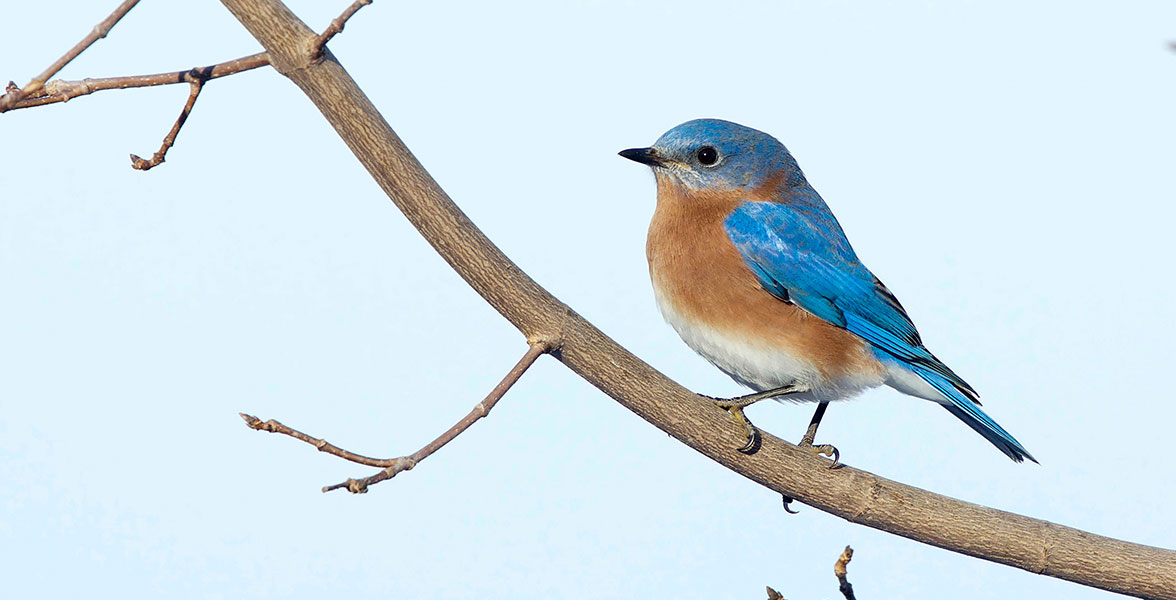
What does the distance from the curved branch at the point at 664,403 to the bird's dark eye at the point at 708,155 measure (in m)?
1.37

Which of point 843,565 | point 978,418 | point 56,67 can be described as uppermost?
point 978,418

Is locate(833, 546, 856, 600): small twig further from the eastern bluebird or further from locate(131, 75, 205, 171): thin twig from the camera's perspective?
locate(131, 75, 205, 171): thin twig

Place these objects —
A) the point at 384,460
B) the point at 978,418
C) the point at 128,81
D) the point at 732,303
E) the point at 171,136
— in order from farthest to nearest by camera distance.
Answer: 1. the point at 978,418
2. the point at 732,303
3. the point at 171,136
4. the point at 128,81
5. the point at 384,460

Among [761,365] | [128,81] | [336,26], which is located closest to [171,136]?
[128,81]

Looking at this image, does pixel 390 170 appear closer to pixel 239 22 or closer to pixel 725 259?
pixel 239 22

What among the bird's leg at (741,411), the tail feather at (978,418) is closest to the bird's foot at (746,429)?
the bird's leg at (741,411)

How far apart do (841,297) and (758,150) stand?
0.78m

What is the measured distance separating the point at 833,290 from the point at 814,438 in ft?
2.01

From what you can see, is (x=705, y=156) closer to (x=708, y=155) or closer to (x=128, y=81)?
(x=708, y=155)

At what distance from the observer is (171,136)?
3.32 metres

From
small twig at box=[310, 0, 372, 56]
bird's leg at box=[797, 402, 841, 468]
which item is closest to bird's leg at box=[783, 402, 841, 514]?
bird's leg at box=[797, 402, 841, 468]

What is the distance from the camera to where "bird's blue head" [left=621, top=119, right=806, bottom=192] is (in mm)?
4902

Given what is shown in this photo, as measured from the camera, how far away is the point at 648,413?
12.2 feet

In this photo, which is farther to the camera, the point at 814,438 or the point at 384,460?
the point at 814,438
